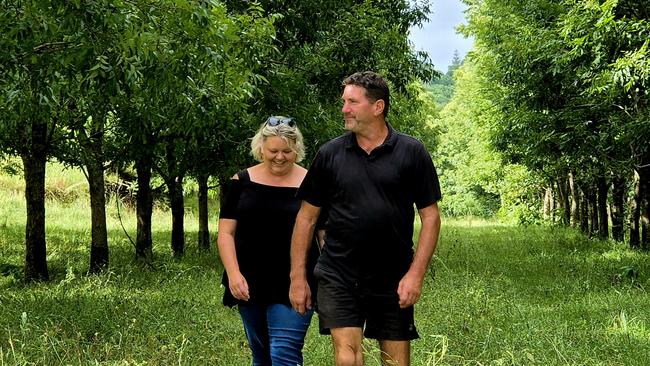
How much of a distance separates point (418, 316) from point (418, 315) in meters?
0.09

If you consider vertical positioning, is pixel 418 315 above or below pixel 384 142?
below

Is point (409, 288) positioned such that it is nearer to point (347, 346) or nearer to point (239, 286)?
point (347, 346)

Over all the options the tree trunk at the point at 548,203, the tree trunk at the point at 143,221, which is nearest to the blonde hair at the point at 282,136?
the tree trunk at the point at 143,221

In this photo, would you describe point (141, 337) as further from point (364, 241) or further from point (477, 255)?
point (477, 255)

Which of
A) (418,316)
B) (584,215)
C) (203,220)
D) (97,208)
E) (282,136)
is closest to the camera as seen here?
(282,136)

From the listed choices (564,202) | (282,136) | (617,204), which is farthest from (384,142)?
(564,202)

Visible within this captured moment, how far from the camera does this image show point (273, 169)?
15.4ft

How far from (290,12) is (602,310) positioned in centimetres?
818

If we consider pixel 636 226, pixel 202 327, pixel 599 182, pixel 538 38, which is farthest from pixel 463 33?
pixel 202 327

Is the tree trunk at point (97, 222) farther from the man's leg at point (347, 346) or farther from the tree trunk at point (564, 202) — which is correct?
the tree trunk at point (564, 202)

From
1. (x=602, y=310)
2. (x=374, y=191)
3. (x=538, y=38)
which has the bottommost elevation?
(x=602, y=310)

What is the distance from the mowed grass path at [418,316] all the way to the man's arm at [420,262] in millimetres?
298

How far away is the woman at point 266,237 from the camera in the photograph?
462cm

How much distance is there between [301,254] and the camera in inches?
178
